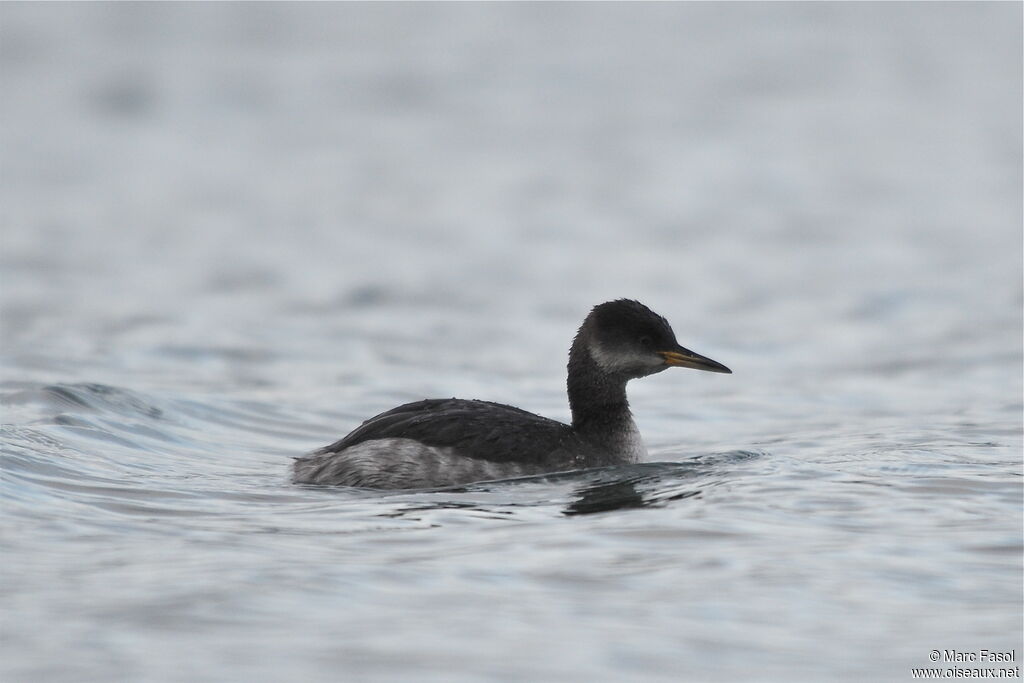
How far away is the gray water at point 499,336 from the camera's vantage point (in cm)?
705

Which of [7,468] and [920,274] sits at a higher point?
[920,274]

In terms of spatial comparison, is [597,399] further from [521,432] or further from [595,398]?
[521,432]

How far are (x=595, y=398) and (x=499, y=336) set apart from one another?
28.4 ft

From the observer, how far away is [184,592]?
733 cm

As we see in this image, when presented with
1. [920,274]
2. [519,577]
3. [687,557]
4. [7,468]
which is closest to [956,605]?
[687,557]

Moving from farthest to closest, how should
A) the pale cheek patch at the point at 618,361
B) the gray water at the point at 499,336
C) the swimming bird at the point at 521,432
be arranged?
the pale cheek patch at the point at 618,361
the swimming bird at the point at 521,432
the gray water at the point at 499,336

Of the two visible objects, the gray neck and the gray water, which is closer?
the gray water

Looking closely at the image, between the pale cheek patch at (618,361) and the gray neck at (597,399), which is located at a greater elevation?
the pale cheek patch at (618,361)

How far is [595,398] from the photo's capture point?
10.6 metres

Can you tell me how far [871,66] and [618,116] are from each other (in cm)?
774

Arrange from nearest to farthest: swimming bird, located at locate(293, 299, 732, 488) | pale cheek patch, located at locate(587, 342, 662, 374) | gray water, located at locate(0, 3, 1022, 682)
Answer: gray water, located at locate(0, 3, 1022, 682), swimming bird, located at locate(293, 299, 732, 488), pale cheek patch, located at locate(587, 342, 662, 374)

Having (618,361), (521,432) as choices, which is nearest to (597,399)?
(618,361)

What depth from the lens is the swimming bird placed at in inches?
386

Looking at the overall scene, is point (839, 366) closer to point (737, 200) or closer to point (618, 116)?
point (737, 200)
